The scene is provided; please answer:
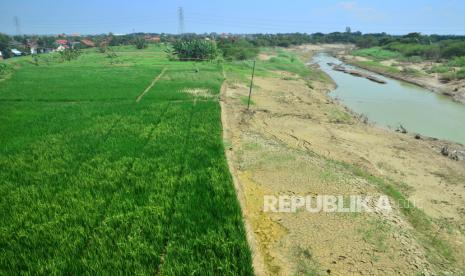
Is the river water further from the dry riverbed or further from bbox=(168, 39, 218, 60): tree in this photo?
bbox=(168, 39, 218, 60): tree

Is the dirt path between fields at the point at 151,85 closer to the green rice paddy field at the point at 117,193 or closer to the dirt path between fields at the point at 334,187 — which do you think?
the green rice paddy field at the point at 117,193

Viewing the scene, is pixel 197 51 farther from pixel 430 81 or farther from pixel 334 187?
pixel 334 187

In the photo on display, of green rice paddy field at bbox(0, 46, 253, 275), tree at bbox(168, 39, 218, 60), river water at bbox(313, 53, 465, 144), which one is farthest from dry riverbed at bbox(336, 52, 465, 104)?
green rice paddy field at bbox(0, 46, 253, 275)

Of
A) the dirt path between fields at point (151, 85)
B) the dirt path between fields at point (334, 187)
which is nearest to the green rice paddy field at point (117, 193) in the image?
the dirt path between fields at point (334, 187)

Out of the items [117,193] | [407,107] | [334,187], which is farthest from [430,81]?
[117,193]

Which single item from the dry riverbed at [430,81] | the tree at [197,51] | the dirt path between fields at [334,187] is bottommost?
the dirt path between fields at [334,187]

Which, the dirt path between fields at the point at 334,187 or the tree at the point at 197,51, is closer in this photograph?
the dirt path between fields at the point at 334,187
